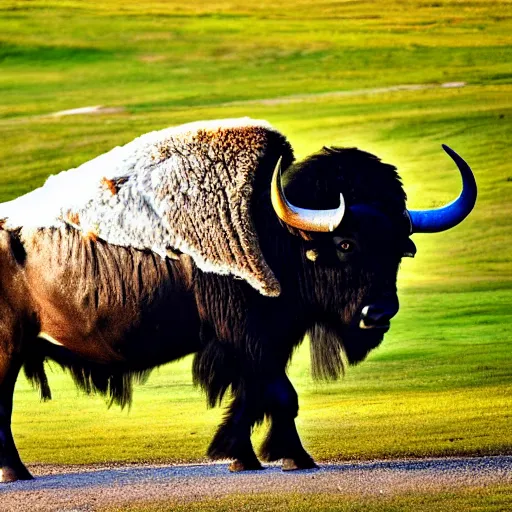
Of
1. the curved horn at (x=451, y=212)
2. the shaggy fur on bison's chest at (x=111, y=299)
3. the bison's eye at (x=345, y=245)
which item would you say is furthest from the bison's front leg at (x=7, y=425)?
the curved horn at (x=451, y=212)

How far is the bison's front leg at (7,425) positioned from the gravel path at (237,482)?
0.15 m

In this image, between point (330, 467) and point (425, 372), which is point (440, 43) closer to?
point (425, 372)

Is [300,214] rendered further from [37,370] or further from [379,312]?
[37,370]

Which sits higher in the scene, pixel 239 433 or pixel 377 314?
pixel 377 314

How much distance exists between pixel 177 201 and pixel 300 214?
0.85m

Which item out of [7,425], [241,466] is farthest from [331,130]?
[7,425]

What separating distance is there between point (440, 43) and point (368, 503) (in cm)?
4126

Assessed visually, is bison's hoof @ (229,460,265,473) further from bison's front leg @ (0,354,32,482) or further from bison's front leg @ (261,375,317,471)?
bison's front leg @ (0,354,32,482)

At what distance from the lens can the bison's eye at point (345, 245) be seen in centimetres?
1025

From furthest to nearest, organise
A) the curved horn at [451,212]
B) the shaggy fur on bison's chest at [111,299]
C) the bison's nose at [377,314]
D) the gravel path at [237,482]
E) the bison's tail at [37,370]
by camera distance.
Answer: the curved horn at [451,212] < the bison's tail at [37,370] < the shaggy fur on bison's chest at [111,299] < the bison's nose at [377,314] < the gravel path at [237,482]

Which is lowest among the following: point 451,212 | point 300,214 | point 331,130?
point 331,130

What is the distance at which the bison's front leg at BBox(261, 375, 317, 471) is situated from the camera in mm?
10148

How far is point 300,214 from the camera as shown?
10.2 m

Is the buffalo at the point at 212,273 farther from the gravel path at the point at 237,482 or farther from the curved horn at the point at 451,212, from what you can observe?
the curved horn at the point at 451,212
